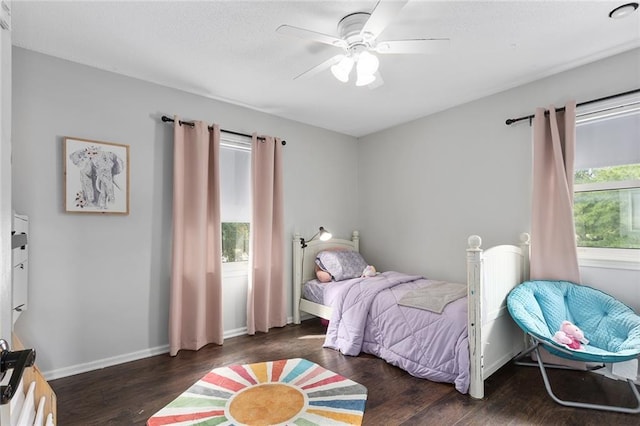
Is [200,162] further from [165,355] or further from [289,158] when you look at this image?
[165,355]

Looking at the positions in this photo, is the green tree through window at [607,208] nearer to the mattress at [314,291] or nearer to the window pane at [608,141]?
the window pane at [608,141]

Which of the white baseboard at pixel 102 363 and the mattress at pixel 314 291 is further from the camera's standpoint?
the mattress at pixel 314 291

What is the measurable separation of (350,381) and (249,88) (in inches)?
107

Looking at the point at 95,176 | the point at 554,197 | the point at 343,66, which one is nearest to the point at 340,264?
the point at 554,197

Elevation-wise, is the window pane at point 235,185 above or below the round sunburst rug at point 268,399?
above

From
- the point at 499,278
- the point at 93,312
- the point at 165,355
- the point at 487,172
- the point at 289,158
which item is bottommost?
the point at 165,355

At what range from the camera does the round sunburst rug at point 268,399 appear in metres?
2.04

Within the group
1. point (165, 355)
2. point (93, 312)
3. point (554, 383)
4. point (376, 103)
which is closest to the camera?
point (554, 383)

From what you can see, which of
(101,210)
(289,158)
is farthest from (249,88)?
(101,210)

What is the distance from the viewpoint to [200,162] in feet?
10.4

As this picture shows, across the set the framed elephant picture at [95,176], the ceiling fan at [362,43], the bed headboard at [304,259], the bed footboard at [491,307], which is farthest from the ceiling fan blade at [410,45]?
the bed headboard at [304,259]

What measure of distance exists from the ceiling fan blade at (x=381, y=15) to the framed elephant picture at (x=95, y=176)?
88.2 inches

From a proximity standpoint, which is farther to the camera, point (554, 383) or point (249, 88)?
point (249, 88)

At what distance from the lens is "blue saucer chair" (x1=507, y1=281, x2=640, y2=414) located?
2.07 meters
